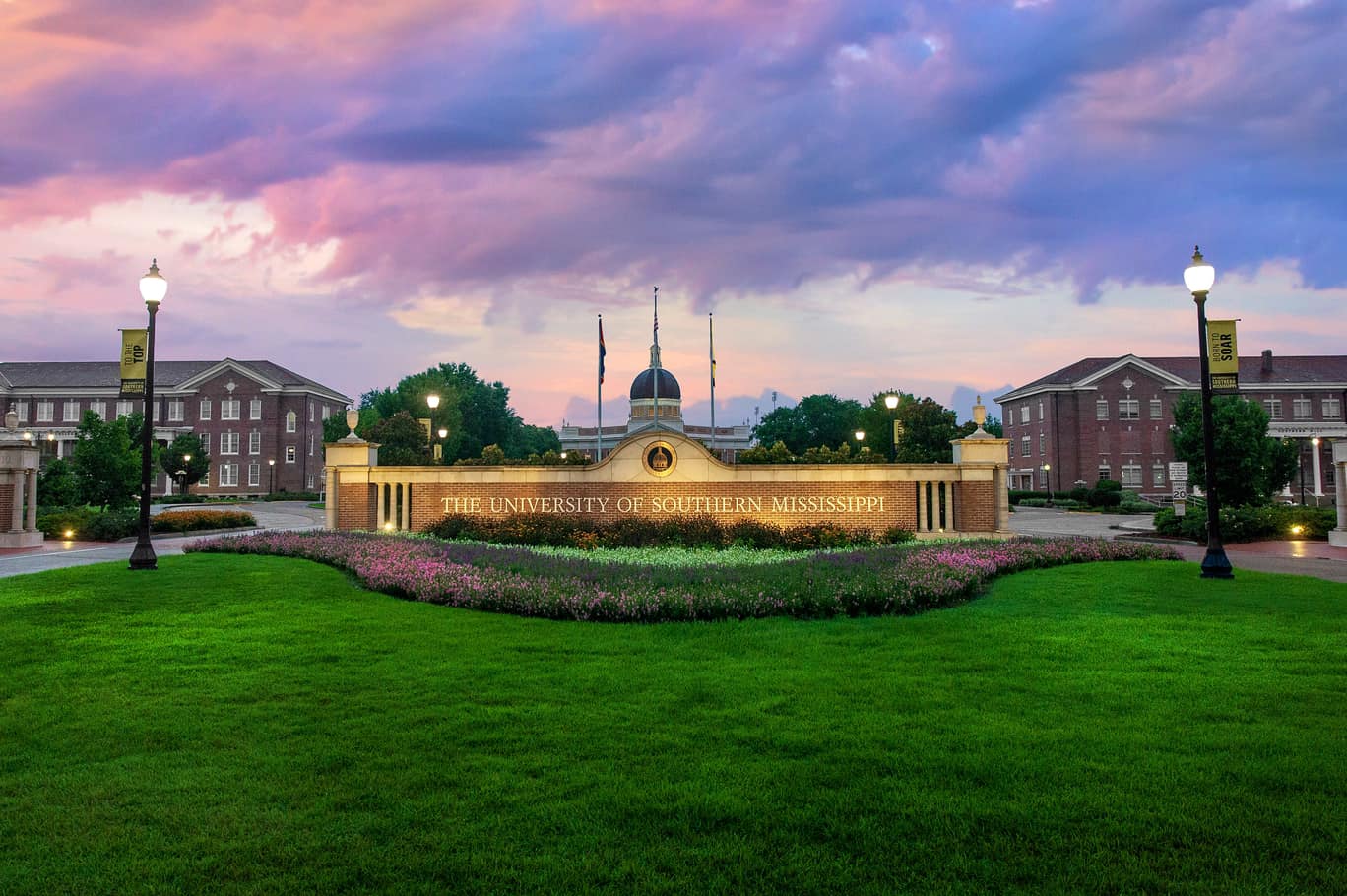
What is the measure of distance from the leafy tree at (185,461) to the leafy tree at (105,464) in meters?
26.7

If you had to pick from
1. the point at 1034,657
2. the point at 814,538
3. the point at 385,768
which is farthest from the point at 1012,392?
the point at 385,768

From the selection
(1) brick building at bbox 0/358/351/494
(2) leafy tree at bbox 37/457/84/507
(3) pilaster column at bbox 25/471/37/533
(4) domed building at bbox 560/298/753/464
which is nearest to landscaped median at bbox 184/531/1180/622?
(3) pilaster column at bbox 25/471/37/533

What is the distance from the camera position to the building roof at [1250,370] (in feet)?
215

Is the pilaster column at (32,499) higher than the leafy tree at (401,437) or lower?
lower

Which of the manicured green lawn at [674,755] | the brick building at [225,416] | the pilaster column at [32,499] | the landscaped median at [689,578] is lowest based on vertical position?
the manicured green lawn at [674,755]

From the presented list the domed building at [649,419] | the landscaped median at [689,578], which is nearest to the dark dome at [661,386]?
the domed building at [649,419]

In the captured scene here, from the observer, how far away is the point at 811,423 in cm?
10325

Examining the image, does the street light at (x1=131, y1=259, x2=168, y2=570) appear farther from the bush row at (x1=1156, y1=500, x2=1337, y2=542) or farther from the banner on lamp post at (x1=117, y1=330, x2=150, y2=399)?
the bush row at (x1=1156, y1=500, x2=1337, y2=542)

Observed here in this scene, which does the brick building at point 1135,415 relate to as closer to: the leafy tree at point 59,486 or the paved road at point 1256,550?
the paved road at point 1256,550

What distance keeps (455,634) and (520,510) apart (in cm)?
1293

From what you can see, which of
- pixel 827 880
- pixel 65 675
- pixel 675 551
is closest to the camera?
pixel 827 880

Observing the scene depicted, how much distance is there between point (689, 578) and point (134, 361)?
11059 mm

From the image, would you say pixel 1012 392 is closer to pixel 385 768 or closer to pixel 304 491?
pixel 304 491

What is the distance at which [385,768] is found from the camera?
5.22 m
